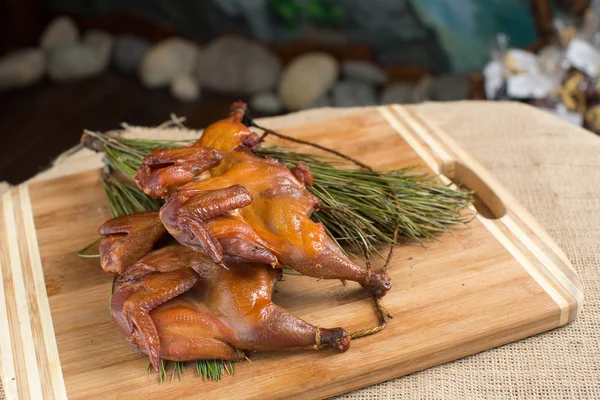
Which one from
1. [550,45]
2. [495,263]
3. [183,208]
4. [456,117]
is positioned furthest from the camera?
[550,45]

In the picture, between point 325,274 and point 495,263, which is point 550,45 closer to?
point 495,263

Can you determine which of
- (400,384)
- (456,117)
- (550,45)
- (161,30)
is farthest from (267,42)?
(400,384)

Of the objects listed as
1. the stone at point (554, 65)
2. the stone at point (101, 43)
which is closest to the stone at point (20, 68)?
the stone at point (101, 43)

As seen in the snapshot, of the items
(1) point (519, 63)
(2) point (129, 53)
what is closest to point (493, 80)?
(1) point (519, 63)

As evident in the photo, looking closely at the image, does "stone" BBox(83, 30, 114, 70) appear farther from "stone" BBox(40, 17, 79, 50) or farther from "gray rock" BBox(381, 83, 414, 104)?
"gray rock" BBox(381, 83, 414, 104)

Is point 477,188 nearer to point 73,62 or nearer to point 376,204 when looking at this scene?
point 376,204
